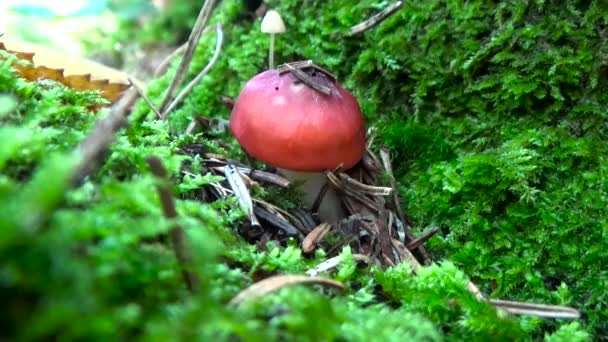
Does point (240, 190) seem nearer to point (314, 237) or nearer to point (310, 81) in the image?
point (314, 237)

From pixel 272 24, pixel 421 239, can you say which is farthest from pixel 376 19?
pixel 421 239

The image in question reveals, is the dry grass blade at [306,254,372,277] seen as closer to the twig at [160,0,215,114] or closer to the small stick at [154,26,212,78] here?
the twig at [160,0,215,114]

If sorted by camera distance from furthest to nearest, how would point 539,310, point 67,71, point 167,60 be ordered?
point 167,60 → point 67,71 → point 539,310

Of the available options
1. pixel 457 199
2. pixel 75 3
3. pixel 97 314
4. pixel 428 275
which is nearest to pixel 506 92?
pixel 457 199

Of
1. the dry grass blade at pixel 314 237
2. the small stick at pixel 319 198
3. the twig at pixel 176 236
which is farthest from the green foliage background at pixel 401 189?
the small stick at pixel 319 198

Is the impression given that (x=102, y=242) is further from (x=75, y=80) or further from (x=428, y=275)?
(x=75, y=80)

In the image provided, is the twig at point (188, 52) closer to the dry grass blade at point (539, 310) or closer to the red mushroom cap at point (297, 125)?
the red mushroom cap at point (297, 125)

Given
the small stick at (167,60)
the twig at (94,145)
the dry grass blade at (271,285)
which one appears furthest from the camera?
the small stick at (167,60)
